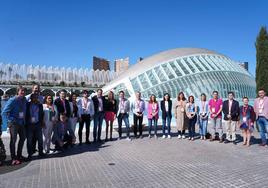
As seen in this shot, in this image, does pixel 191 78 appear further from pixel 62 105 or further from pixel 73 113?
pixel 62 105

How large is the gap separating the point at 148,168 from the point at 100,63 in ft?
407

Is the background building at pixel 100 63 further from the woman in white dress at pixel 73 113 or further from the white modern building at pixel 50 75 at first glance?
the woman in white dress at pixel 73 113

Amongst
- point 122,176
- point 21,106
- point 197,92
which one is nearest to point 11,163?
point 21,106

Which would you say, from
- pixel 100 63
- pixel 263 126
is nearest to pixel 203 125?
pixel 263 126

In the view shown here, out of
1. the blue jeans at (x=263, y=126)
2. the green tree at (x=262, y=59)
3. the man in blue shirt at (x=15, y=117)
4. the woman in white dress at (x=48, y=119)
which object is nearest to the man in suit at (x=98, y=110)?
the woman in white dress at (x=48, y=119)

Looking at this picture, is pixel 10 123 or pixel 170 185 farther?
pixel 10 123

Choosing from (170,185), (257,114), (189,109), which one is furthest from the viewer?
(189,109)

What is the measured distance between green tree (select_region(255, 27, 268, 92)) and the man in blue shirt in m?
12.2

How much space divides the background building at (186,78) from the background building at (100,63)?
102 metres

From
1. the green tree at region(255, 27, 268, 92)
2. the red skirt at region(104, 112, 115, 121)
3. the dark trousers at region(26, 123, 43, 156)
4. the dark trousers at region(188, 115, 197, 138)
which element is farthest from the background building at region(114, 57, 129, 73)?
the dark trousers at region(26, 123, 43, 156)

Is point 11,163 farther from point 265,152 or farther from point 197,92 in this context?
point 197,92

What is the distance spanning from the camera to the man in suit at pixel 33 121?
22.2 ft

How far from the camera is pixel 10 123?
6312mm

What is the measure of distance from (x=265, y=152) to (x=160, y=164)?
3.52 meters
